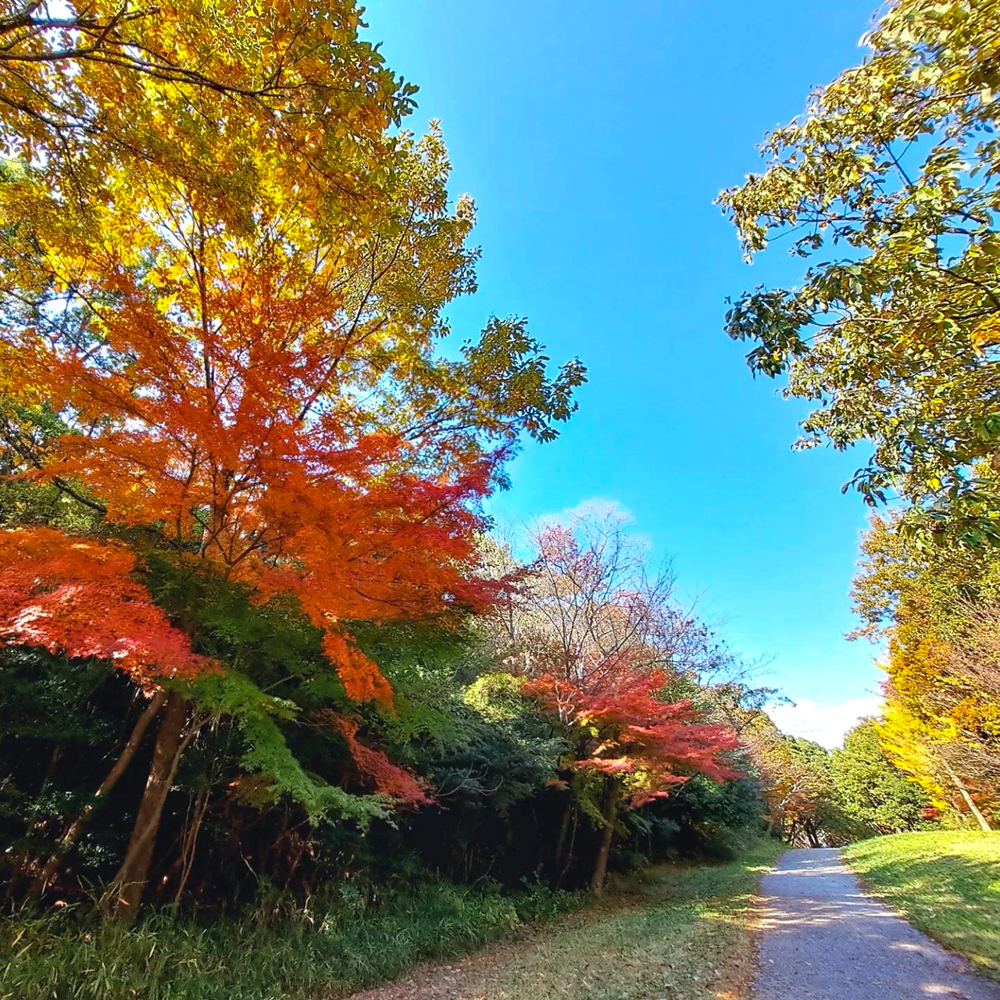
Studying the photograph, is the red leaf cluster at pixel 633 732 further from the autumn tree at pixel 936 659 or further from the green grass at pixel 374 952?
the autumn tree at pixel 936 659

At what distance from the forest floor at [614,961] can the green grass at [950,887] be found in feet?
7.69

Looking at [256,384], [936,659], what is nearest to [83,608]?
[256,384]

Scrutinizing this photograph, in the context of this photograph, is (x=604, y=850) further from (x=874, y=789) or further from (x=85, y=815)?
(x=874, y=789)

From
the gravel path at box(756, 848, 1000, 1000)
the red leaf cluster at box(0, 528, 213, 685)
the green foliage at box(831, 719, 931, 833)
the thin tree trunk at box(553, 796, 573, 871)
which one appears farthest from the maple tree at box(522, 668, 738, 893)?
the green foliage at box(831, 719, 931, 833)

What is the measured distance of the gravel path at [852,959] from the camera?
4.68 meters

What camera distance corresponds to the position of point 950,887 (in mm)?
8945

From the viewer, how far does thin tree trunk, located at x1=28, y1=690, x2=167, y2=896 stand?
5.08 metres

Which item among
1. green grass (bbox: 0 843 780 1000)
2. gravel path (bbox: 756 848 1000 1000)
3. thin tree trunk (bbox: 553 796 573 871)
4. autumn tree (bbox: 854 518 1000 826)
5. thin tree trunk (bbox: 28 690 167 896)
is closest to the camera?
green grass (bbox: 0 843 780 1000)

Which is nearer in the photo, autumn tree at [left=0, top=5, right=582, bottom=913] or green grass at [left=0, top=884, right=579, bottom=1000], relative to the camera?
autumn tree at [left=0, top=5, right=582, bottom=913]

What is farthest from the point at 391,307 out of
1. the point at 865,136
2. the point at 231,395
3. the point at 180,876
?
the point at 180,876

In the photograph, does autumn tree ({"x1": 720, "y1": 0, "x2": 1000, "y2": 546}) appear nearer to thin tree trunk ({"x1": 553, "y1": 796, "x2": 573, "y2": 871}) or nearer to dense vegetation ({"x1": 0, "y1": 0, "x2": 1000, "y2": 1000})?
dense vegetation ({"x1": 0, "y1": 0, "x2": 1000, "y2": 1000})

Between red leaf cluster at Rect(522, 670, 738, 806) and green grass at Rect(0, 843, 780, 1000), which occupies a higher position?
red leaf cluster at Rect(522, 670, 738, 806)

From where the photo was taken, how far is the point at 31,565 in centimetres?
378

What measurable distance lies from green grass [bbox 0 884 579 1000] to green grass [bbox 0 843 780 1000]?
12mm
